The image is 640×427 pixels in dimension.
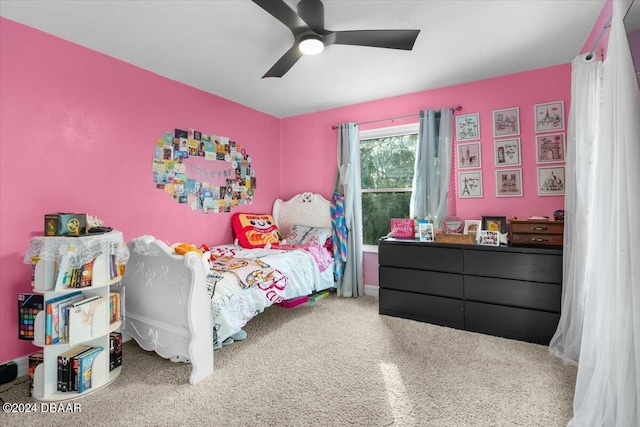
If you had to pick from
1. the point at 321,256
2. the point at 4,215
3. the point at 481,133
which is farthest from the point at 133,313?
the point at 481,133

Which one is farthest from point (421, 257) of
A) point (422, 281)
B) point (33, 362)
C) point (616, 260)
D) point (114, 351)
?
point (33, 362)

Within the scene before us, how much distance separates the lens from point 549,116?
2945mm

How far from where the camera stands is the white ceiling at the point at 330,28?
2.05m

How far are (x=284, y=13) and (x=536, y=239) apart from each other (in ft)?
8.43

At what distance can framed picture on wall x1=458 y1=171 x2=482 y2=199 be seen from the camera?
3.29 metres

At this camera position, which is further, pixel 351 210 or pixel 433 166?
pixel 351 210

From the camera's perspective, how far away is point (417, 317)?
10.00 ft

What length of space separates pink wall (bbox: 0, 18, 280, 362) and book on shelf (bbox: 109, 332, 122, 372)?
699 mm

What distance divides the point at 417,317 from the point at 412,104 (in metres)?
2.39

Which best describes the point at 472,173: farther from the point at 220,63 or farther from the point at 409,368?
the point at 220,63

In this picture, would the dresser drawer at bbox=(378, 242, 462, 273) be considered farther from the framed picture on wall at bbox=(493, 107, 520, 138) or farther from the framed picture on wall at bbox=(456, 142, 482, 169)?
the framed picture on wall at bbox=(493, 107, 520, 138)

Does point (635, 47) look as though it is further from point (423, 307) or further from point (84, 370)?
point (84, 370)

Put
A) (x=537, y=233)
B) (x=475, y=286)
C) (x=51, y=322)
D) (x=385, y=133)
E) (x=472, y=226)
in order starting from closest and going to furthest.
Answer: (x=51, y=322), (x=537, y=233), (x=475, y=286), (x=472, y=226), (x=385, y=133)

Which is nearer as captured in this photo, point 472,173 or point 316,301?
point 472,173
